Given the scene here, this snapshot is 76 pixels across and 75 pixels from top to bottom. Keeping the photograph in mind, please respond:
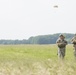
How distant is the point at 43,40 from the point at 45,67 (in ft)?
487

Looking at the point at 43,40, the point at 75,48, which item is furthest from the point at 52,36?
the point at 75,48

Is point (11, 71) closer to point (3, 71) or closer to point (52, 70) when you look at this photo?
point (3, 71)

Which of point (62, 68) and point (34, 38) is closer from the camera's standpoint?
point (62, 68)

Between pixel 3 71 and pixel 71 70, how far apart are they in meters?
1.28

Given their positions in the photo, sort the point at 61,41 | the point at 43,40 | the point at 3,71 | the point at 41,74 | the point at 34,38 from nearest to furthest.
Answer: the point at 41,74 → the point at 3,71 → the point at 61,41 → the point at 43,40 → the point at 34,38

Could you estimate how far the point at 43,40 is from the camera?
156m

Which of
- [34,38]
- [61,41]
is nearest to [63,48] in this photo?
[61,41]

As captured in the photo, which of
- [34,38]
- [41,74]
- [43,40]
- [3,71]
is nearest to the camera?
[41,74]

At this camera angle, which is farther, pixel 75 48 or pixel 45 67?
pixel 75 48

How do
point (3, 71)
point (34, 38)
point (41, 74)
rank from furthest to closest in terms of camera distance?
1. point (34, 38)
2. point (3, 71)
3. point (41, 74)

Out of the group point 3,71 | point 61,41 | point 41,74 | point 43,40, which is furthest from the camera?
point 43,40

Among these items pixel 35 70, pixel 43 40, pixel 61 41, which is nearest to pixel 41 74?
pixel 35 70

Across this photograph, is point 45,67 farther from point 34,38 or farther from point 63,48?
point 34,38

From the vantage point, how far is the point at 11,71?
7.36 metres
